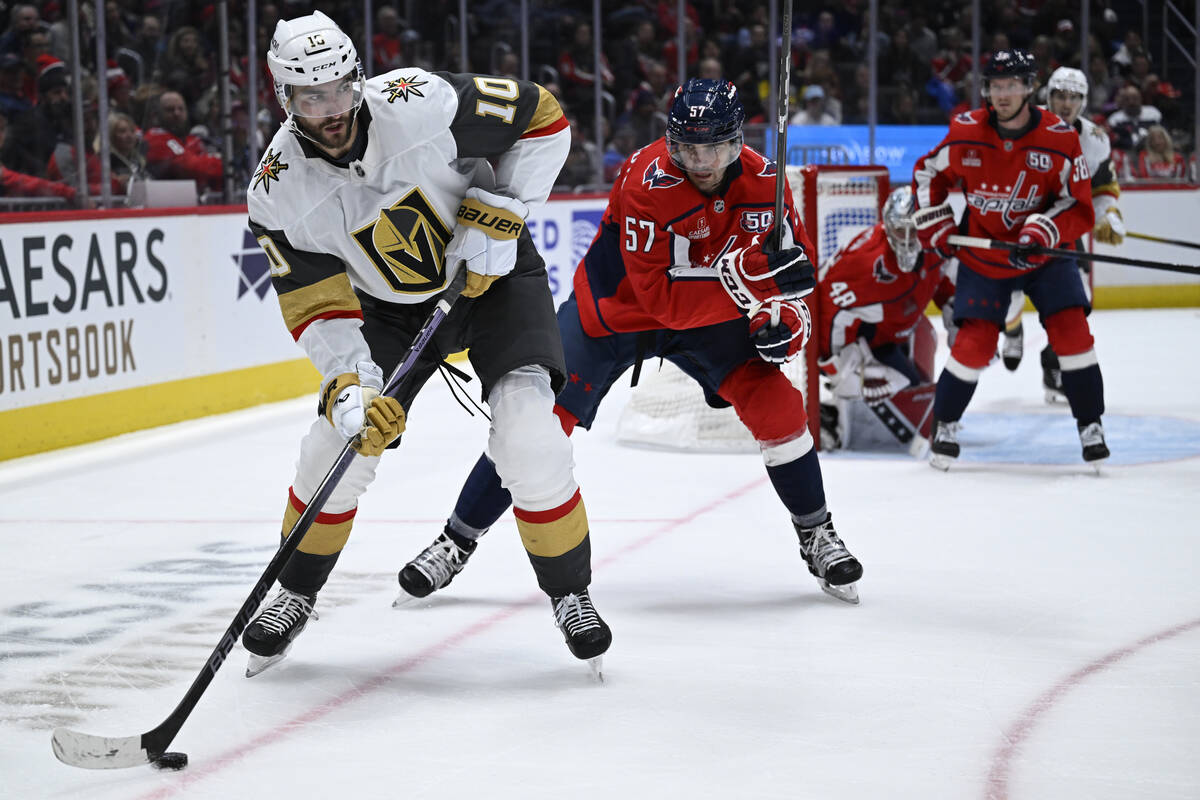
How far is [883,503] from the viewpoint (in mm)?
4148

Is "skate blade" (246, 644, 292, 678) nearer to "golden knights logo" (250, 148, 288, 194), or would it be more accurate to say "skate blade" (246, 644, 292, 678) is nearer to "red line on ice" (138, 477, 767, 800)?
"red line on ice" (138, 477, 767, 800)

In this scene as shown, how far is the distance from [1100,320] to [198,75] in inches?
217

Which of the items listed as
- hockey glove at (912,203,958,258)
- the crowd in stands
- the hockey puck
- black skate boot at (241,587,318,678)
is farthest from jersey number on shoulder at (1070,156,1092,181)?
the crowd in stands

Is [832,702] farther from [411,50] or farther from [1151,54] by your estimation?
[1151,54]

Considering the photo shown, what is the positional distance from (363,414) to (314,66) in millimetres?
563

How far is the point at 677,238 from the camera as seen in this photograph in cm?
305

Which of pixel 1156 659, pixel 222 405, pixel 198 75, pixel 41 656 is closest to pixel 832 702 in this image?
pixel 1156 659

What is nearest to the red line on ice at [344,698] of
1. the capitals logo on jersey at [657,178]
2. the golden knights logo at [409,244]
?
the golden knights logo at [409,244]

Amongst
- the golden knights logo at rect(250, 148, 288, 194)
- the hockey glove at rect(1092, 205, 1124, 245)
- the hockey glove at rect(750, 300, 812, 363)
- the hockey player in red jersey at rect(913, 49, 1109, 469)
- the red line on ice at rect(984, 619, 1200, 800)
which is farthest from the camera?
the hockey glove at rect(1092, 205, 1124, 245)

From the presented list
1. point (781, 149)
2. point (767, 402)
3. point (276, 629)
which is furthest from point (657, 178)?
point (276, 629)

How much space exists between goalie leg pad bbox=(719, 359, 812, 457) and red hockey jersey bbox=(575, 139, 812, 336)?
Answer: 14 cm

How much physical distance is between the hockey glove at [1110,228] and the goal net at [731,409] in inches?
29.9

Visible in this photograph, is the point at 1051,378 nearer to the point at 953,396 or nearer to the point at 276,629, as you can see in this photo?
the point at 953,396

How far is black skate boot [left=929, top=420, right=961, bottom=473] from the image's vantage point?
4.54 metres
